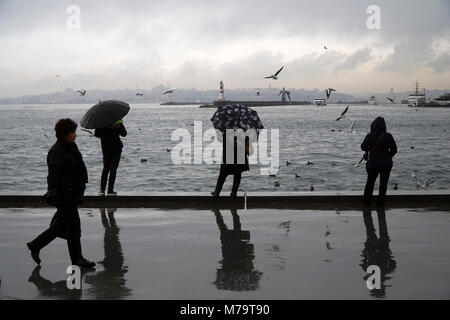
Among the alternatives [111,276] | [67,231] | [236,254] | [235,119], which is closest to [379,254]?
[236,254]

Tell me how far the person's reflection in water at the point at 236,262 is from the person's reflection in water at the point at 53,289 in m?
1.35

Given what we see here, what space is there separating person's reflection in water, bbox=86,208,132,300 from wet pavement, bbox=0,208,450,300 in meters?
0.01

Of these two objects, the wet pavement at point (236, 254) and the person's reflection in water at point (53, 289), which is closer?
the person's reflection in water at point (53, 289)

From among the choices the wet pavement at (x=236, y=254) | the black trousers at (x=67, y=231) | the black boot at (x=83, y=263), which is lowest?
the wet pavement at (x=236, y=254)

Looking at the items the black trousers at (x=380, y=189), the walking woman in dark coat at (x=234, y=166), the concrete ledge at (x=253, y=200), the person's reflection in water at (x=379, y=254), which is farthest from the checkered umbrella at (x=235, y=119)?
the person's reflection in water at (x=379, y=254)

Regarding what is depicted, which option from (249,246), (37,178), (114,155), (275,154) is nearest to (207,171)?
(37,178)

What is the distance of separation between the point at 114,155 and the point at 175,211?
1753mm

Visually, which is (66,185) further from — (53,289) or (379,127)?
(379,127)

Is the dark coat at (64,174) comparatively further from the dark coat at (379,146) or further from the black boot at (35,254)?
the dark coat at (379,146)

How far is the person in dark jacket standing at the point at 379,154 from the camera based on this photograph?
10.1 metres

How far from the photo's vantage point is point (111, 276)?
242 inches

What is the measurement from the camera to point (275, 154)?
2239 inches

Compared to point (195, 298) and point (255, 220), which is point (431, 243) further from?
point (195, 298)

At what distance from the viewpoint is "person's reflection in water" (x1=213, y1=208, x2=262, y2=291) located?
5797 mm
